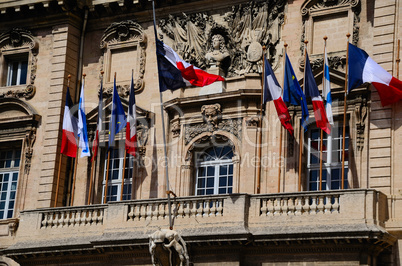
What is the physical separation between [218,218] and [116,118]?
5825 millimetres

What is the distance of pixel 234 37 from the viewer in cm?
3247

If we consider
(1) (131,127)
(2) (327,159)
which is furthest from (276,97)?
(1) (131,127)

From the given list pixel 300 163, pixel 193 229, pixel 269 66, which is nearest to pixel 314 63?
pixel 269 66

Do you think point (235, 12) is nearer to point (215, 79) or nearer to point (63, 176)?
point (215, 79)

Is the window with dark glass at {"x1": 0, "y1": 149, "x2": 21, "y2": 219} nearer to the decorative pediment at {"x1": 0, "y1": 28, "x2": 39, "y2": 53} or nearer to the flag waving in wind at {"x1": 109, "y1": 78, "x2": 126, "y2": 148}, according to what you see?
the decorative pediment at {"x1": 0, "y1": 28, "x2": 39, "y2": 53}

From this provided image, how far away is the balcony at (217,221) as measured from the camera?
86.9ft

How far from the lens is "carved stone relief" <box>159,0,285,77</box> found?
31.9 m

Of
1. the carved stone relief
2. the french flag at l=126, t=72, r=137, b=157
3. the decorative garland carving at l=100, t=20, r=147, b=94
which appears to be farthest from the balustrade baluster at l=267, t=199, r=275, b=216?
the decorative garland carving at l=100, t=20, r=147, b=94

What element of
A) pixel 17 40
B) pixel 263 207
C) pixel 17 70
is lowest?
pixel 263 207

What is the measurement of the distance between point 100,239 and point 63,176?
4962mm

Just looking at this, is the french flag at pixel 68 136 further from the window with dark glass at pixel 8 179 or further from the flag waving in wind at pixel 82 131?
the window with dark glass at pixel 8 179

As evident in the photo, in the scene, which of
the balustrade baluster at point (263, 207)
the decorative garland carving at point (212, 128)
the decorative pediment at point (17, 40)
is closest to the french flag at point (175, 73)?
the decorative garland carving at point (212, 128)

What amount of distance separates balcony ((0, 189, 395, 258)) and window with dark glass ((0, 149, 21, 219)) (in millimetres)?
3101

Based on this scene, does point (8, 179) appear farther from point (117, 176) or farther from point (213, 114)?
point (213, 114)
